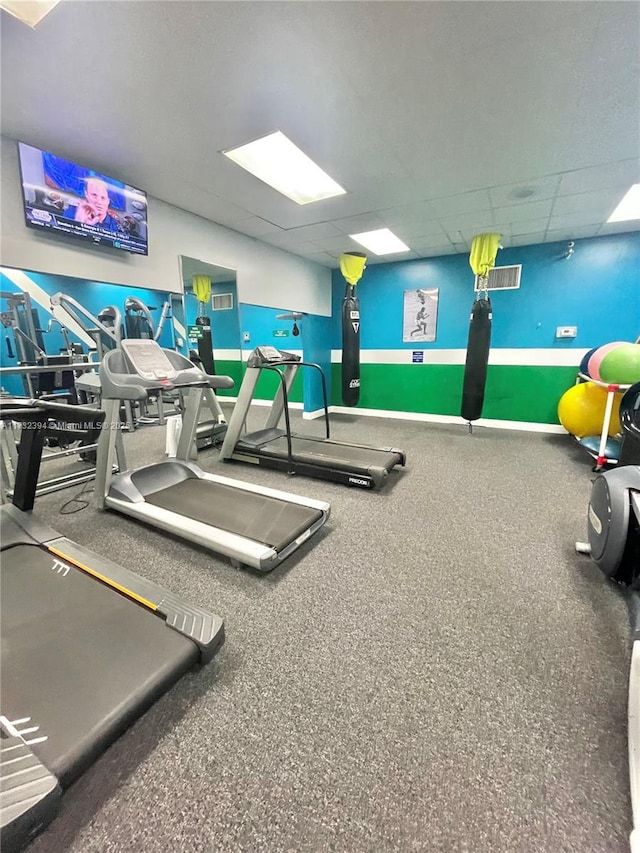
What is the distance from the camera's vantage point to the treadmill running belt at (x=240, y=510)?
7.50 feet

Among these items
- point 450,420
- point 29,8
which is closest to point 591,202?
point 450,420

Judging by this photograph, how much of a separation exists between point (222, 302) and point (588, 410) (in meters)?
4.92

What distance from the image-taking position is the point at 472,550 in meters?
2.35

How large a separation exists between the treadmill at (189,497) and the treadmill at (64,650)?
55cm

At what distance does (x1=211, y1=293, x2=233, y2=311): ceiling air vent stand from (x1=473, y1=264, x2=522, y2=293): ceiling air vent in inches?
146

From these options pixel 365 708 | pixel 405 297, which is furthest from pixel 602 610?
pixel 405 297

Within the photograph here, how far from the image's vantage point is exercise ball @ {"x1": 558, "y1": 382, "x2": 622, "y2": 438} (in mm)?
4070

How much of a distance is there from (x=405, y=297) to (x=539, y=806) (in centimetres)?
623

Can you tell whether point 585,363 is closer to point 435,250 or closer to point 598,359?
point 598,359

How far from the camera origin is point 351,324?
18.5ft

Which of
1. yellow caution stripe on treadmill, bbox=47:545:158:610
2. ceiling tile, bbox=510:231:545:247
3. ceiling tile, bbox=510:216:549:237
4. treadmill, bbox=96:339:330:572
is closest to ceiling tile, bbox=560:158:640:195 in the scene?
ceiling tile, bbox=510:216:549:237

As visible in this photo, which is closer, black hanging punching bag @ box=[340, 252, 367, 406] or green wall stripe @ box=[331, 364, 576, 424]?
green wall stripe @ box=[331, 364, 576, 424]

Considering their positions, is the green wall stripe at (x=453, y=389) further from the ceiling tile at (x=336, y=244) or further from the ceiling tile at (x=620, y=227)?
the ceiling tile at (x=336, y=244)

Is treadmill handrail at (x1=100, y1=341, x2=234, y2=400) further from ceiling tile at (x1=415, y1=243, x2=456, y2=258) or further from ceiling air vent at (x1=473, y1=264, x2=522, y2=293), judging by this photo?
ceiling air vent at (x1=473, y1=264, x2=522, y2=293)
